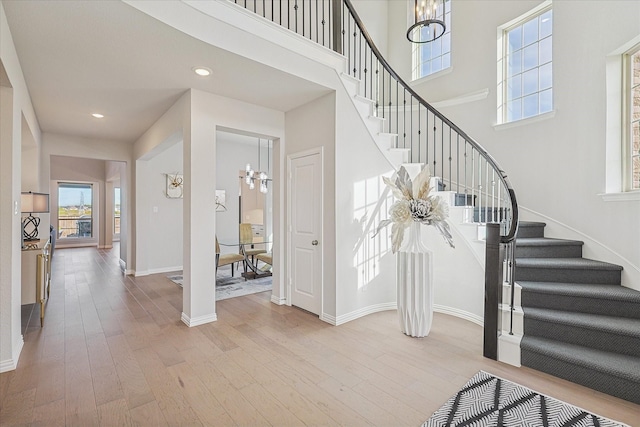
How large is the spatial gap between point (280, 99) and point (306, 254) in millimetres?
1994

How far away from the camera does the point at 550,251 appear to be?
135 inches

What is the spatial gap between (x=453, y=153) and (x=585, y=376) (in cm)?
336

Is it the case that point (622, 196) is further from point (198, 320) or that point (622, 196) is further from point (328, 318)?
point (198, 320)

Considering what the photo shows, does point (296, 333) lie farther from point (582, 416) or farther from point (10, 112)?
point (10, 112)

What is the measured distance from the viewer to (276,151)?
14.4 feet

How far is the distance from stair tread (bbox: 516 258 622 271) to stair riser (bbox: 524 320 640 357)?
0.68m

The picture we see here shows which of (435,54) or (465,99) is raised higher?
(435,54)

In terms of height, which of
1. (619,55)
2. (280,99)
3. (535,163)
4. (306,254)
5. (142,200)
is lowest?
(306,254)

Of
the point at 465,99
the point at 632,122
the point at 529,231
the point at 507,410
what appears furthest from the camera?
the point at 465,99

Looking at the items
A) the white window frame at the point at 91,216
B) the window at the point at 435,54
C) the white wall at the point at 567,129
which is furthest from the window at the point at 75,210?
the white wall at the point at 567,129

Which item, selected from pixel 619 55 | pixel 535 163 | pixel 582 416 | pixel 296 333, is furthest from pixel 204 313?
pixel 619 55

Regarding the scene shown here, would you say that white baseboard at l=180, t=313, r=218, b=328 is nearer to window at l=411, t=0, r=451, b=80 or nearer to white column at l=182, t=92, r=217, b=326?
white column at l=182, t=92, r=217, b=326

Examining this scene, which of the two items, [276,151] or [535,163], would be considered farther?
[276,151]

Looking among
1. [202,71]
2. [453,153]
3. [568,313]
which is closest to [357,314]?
[568,313]
